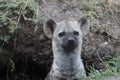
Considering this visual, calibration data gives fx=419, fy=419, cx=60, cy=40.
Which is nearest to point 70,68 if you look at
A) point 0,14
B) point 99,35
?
point 99,35

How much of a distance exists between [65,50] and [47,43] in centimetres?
78

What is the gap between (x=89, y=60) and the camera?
288 inches

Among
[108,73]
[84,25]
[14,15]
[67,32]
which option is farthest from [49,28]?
[108,73]

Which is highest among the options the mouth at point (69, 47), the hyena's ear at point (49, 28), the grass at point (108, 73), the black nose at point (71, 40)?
the hyena's ear at point (49, 28)

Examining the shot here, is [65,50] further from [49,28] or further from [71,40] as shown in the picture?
[49,28]

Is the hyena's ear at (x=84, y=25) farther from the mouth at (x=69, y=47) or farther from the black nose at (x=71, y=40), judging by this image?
the black nose at (x=71, y=40)

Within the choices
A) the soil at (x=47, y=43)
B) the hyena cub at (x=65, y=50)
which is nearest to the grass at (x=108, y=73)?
the hyena cub at (x=65, y=50)

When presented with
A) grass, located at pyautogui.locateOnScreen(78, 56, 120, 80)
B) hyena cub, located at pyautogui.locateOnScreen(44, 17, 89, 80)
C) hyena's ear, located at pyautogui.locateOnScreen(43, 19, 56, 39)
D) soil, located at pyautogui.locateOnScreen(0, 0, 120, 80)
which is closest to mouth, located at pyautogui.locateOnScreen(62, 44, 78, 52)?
hyena cub, located at pyautogui.locateOnScreen(44, 17, 89, 80)

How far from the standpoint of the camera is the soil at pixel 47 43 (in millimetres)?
7141

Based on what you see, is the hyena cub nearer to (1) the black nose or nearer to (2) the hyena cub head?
(2) the hyena cub head

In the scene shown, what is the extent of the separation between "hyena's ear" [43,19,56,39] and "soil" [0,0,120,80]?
0.33m

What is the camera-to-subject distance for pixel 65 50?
655 cm

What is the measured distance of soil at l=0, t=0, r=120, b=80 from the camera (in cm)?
714

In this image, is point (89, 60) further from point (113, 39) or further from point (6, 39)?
point (6, 39)
